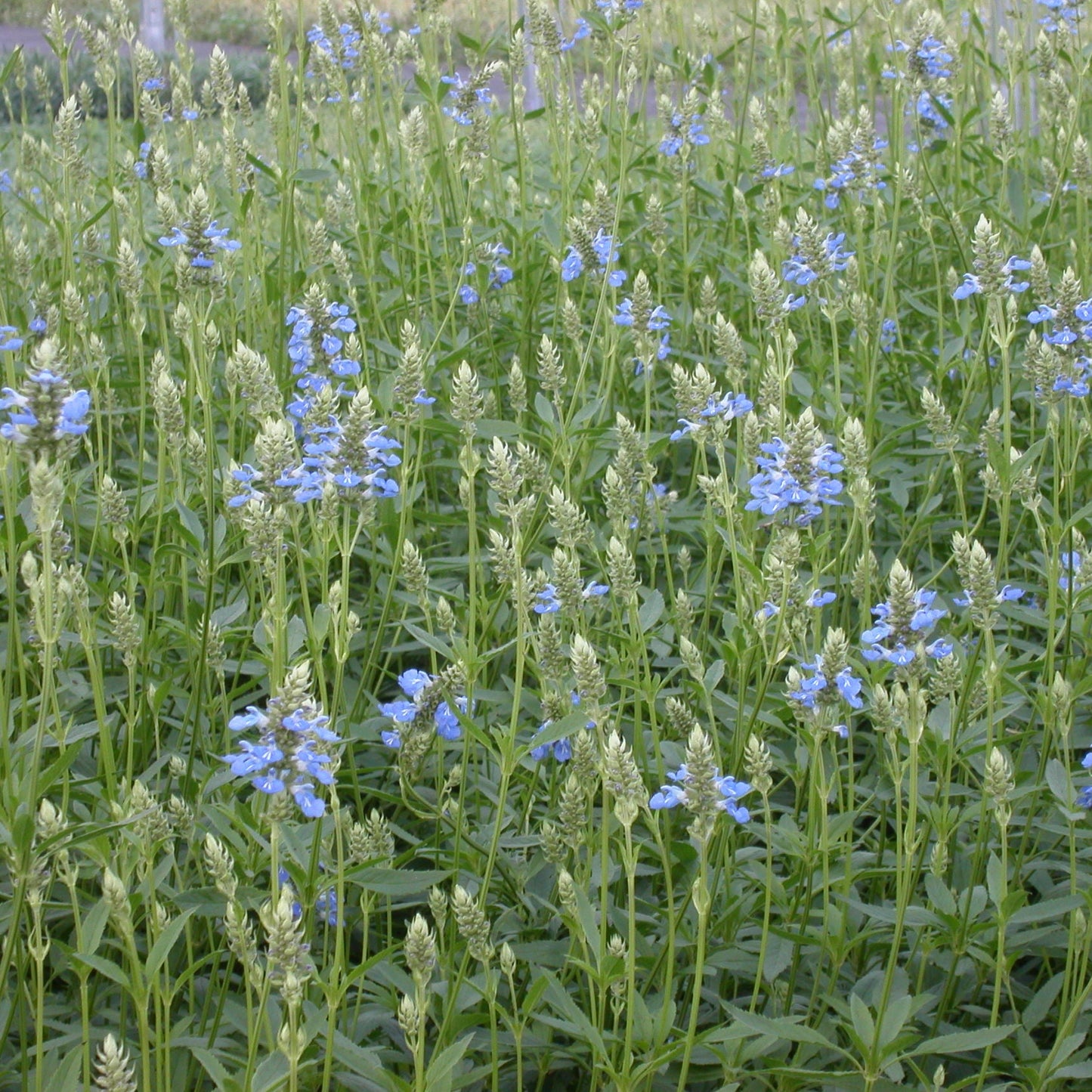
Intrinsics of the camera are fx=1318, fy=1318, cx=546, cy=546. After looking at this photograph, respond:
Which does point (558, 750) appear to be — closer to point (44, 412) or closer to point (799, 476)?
point (799, 476)

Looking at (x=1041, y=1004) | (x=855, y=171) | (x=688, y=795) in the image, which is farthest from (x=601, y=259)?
(x=1041, y=1004)

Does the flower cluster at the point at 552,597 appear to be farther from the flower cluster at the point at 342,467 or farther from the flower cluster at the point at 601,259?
the flower cluster at the point at 601,259

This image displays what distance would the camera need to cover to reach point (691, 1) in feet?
18.8

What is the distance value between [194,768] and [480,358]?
170 centimetres

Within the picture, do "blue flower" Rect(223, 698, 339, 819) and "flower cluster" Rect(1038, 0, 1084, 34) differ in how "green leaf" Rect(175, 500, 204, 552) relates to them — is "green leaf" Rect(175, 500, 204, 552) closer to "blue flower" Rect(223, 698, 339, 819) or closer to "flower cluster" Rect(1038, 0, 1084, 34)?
"blue flower" Rect(223, 698, 339, 819)

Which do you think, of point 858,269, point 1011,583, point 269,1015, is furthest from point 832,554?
point 269,1015

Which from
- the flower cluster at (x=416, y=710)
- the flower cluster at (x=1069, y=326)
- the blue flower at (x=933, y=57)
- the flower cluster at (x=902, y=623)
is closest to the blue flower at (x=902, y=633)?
the flower cluster at (x=902, y=623)

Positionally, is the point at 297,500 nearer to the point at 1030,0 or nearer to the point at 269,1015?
the point at 269,1015

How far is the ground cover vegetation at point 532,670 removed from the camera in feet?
6.05

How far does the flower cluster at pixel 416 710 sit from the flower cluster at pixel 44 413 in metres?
0.72

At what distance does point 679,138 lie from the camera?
4348 mm

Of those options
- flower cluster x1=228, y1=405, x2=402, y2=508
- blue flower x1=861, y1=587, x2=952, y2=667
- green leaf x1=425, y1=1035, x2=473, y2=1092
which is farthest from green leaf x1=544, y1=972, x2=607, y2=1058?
flower cluster x1=228, y1=405, x2=402, y2=508

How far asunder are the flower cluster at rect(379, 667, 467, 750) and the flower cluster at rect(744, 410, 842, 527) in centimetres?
59

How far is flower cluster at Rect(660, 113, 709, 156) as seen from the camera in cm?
408
